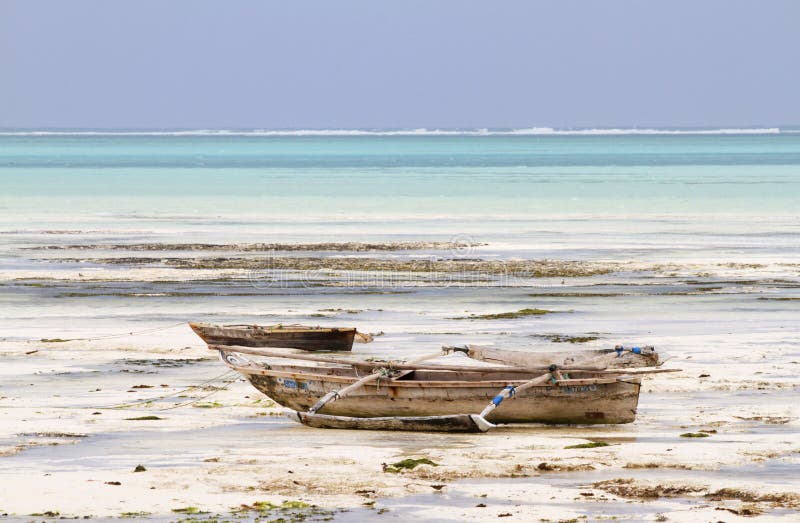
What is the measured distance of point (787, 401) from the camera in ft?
50.8

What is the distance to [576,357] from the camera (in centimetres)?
1532

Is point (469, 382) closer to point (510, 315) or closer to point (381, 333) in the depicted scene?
point (381, 333)

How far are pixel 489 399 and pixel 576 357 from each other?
1785 mm

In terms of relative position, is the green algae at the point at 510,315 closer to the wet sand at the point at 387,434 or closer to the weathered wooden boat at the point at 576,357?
the wet sand at the point at 387,434

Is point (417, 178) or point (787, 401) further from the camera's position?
point (417, 178)

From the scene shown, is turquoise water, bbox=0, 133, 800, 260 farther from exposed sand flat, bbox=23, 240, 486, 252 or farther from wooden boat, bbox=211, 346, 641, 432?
wooden boat, bbox=211, 346, 641, 432

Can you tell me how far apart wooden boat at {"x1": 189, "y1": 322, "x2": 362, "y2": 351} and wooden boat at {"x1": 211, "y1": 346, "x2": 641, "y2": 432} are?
5252 mm

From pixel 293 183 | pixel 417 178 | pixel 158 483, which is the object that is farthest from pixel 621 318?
pixel 417 178

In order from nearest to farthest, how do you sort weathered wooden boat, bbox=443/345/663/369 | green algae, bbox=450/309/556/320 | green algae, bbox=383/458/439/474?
green algae, bbox=383/458/439/474 < weathered wooden boat, bbox=443/345/663/369 < green algae, bbox=450/309/556/320

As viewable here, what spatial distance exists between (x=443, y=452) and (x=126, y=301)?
13745mm

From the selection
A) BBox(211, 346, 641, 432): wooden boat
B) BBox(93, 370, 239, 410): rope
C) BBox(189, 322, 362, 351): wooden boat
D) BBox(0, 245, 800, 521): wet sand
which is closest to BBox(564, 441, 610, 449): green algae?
BBox(0, 245, 800, 521): wet sand

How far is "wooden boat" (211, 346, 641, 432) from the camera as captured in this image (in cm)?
1389

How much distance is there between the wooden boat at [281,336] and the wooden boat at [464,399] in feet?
17.2

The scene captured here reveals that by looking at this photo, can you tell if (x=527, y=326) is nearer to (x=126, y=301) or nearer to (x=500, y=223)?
(x=126, y=301)
